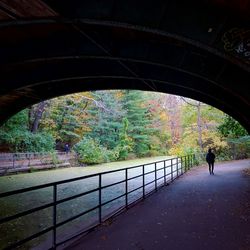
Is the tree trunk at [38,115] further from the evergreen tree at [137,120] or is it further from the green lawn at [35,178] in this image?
the evergreen tree at [137,120]

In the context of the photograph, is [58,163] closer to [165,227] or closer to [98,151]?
[98,151]

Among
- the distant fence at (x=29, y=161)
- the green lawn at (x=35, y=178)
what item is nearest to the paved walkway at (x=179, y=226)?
the green lawn at (x=35, y=178)

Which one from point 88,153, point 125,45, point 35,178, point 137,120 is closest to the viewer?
point 125,45

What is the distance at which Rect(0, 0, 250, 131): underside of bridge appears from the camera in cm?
671

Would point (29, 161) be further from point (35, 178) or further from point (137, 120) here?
point (137, 120)

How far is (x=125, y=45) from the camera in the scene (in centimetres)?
1042

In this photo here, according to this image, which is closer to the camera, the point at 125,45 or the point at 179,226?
the point at 179,226

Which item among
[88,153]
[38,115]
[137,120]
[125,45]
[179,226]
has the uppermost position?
[137,120]

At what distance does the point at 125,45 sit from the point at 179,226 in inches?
228

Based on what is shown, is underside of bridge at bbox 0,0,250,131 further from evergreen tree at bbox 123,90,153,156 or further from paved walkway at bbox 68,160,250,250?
evergreen tree at bbox 123,90,153,156

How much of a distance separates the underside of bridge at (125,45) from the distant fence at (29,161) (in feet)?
23.6

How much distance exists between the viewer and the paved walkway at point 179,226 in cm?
604

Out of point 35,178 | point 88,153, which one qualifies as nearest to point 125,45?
point 35,178

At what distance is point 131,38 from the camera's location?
33.4 feet
